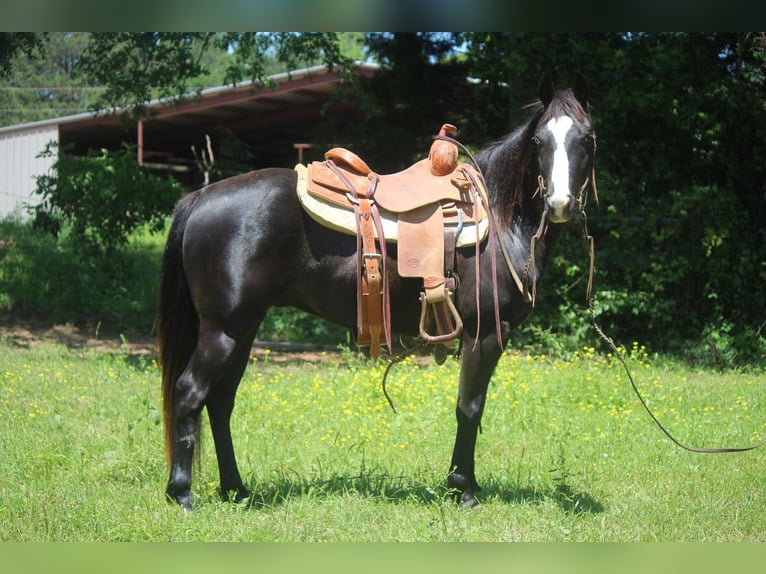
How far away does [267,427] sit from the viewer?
18.7 feet

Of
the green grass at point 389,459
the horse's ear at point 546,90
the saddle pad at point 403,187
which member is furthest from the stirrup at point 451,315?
the horse's ear at point 546,90

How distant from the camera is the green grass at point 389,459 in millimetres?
3820

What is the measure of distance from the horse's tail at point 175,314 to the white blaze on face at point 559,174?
2014mm

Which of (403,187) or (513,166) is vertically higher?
(513,166)

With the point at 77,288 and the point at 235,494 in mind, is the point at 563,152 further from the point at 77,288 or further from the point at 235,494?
the point at 77,288

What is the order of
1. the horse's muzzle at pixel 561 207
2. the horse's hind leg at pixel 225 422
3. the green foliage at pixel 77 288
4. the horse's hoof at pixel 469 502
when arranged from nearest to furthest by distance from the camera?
the horse's muzzle at pixel 561 207 → the horse's hoof at pixel 469 502 → the horse's hind leg at pixel 225 422 → the green foliage at pixel 77 288

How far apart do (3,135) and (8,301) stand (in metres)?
2.51

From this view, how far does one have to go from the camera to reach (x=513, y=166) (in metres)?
4.14

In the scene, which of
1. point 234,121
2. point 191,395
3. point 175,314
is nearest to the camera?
point 191,395

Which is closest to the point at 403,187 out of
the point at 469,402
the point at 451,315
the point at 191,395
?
the point at 451,315

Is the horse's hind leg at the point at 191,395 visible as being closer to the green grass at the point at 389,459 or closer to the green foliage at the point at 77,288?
the green grass at the point at 389,459

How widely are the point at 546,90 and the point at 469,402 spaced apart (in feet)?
5.90

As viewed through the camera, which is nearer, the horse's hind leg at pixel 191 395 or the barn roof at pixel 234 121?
the horse's hind leg at pixel 191 395

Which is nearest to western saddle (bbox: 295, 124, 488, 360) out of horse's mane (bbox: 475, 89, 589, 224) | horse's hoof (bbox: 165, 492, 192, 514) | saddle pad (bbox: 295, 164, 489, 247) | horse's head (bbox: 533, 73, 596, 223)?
saddle pad (bbox: 295, 164, 489, 247)
